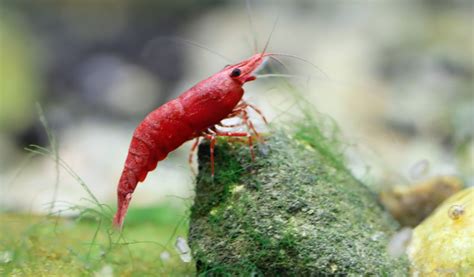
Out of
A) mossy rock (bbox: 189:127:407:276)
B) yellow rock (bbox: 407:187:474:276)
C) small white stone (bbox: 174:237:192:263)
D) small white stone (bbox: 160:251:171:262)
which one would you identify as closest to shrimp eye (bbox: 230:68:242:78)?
mossy rock (bbox: 189:127:407:276)

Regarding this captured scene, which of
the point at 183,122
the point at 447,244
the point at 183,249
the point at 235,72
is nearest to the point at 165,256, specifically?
the point at 183,249

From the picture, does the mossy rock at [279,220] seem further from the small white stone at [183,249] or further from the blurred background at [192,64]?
the blurred background at [192,64]

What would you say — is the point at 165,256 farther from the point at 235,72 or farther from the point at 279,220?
the point at 235,72

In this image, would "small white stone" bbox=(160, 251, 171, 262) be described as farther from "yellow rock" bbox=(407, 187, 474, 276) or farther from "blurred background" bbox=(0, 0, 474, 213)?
"blurred background" bbox=(0, 0, 474, 213)

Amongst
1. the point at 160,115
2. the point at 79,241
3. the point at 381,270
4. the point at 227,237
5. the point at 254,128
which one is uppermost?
the point at 160,115

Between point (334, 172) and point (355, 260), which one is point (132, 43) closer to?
point (334, 172)

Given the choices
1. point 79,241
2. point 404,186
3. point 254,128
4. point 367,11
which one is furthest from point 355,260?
point 367,11
